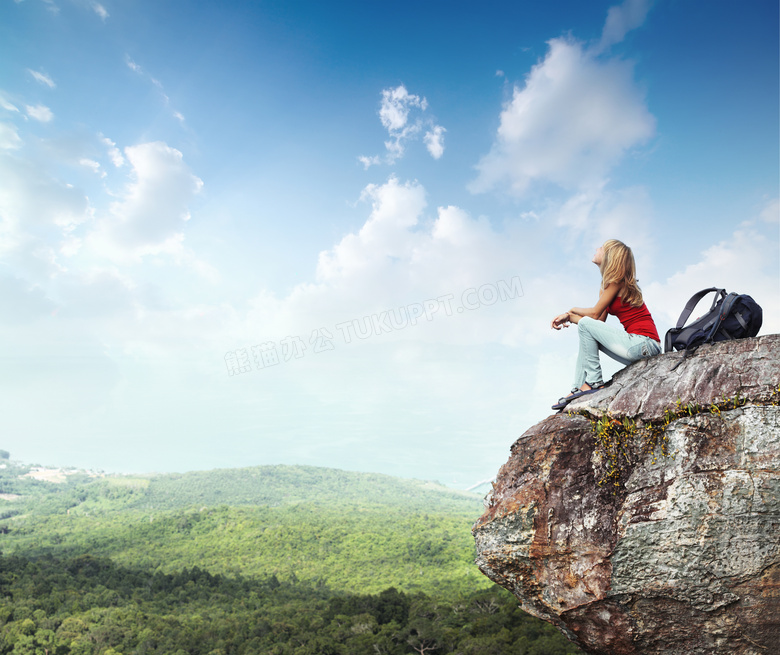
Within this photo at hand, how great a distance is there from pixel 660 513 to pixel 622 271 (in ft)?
9.88

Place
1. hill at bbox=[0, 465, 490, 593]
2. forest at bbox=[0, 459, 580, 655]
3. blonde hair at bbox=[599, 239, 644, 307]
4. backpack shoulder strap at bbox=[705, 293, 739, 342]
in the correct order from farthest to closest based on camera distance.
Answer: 1. hill at bbox=[0, 465, 490, 593]
2. forest at bbox=[0, 459, 580, 655]
3. blonde hair at bbox=[599, 239, 644, 307]
4. backpack shoulder strap at bbox=[705, 293, 739, 342]

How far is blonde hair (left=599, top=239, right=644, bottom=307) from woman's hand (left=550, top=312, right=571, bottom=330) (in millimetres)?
690

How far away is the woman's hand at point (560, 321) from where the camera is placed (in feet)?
22.5

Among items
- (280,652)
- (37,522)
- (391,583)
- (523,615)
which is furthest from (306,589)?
(37,522)

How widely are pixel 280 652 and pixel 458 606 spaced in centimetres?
1364

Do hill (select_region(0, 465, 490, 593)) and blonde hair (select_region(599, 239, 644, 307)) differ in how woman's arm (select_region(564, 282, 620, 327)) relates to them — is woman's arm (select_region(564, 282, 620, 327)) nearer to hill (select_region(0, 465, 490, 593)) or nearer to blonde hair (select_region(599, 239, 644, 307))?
blonde hair (select_region(599, 239, 644, 307))

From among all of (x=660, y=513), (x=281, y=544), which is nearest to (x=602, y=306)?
(x=660, y=513)

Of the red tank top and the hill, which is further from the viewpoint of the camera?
the hill

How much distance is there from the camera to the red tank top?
6.32 metres

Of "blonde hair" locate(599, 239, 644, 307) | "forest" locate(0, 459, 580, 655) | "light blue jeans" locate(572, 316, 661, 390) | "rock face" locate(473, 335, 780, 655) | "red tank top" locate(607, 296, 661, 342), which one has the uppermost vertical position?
"blonde hair" locate(599, 239, 644, 307)

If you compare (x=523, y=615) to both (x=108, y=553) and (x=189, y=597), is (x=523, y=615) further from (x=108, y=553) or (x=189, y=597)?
(x=108, y=553)

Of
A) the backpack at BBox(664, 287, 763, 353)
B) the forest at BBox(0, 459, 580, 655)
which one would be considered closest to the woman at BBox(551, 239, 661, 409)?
the backpack at BBox(664, 287, 763, 353)

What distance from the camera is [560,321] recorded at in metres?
6.91

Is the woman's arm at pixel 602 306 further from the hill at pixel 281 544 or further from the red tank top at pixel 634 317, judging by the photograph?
the hill at pixel 281 544
